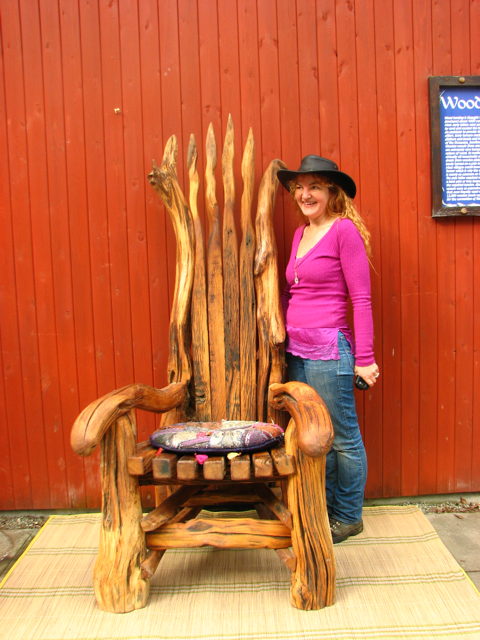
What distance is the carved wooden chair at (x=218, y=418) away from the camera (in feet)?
6.82

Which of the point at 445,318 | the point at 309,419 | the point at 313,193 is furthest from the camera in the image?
the point at 445,318

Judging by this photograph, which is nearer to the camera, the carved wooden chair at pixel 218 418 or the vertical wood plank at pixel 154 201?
the carved wooden chair at pixel 218 418

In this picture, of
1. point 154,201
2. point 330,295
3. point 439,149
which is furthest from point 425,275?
point 154,201

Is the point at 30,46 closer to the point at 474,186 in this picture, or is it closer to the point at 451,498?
the point at 474,186

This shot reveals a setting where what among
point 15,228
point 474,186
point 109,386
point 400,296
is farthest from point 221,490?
point 474,186

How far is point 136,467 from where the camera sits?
82.8 inches

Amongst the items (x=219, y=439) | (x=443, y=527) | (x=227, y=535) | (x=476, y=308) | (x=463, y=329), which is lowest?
(x=443, y=527)

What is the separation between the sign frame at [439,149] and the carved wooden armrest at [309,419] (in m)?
1.49

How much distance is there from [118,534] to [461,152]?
269 cm

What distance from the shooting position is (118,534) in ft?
6.94

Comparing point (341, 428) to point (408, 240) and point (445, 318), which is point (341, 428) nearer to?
point (445, 318)

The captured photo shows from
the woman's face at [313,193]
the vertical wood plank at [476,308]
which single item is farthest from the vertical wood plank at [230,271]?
the vertical wood plank at [476,308]

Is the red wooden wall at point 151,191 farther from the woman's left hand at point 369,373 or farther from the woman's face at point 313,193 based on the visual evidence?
the woman's left hand at point 369,373

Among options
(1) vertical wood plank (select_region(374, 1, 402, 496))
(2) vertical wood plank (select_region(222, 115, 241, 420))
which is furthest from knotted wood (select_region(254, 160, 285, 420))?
(1) vertical wood plank (select_region(374, 1, 402, 496))
